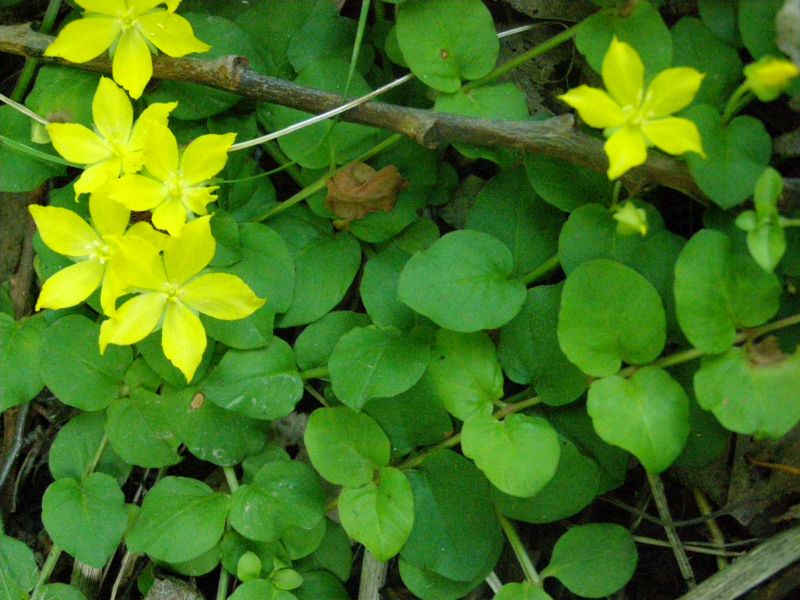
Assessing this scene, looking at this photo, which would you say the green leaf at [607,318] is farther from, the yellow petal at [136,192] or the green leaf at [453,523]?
the yellow petal at [136,192]

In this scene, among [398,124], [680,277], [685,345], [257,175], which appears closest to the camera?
[680,277]

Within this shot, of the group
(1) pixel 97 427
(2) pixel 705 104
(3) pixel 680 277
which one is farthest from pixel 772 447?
(1) pixel 97 427

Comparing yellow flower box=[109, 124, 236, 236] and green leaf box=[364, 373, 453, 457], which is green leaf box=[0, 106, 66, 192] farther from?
green leaf box=[364, 373, 453, 457]

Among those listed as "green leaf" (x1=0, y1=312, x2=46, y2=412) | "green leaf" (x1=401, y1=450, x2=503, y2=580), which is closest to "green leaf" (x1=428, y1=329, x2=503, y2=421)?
"green leaf" (x1=401, y1=450, x2=503, y2=580)

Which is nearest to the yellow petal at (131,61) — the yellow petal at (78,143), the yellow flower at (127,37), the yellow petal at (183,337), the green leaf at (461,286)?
the yellow flower at (127,37)

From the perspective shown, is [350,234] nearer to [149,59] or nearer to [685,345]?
[149,59]

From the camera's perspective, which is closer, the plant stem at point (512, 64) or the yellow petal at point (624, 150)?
the yellow petal at point (624, 150)
